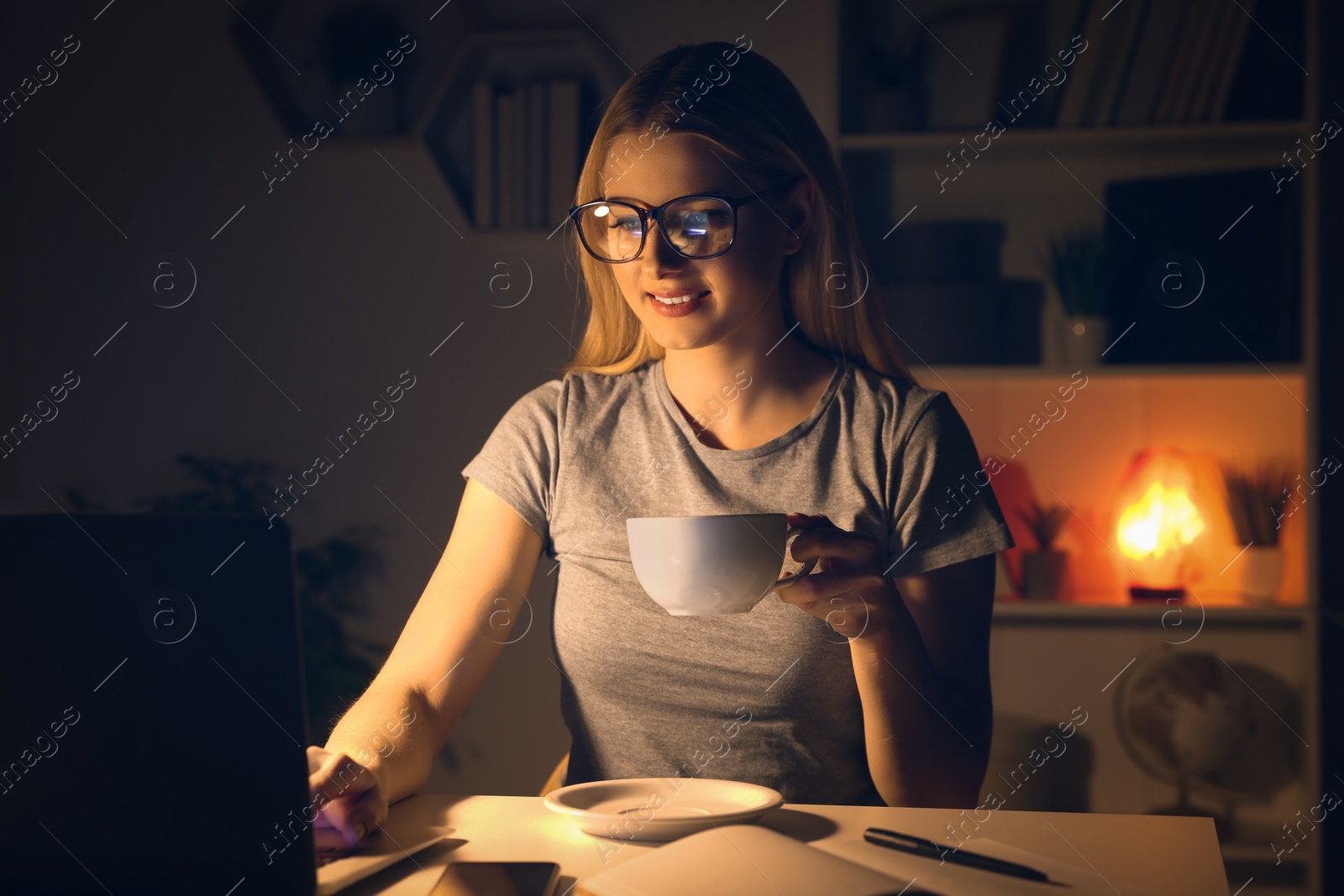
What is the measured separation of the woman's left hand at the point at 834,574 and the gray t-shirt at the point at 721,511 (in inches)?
9.1

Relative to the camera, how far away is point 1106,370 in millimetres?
1918

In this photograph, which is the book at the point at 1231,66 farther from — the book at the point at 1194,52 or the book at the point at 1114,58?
the book at the point at 1114,58

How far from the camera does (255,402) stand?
2322 mm

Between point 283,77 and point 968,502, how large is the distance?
1.90 metres

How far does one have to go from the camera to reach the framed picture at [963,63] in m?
2.04

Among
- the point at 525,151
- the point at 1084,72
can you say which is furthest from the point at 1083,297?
the point at 525,151

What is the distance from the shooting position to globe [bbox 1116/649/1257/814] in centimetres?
190

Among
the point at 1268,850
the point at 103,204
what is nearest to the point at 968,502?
the point at 1268,850

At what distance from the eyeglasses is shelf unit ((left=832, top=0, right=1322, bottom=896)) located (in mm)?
827

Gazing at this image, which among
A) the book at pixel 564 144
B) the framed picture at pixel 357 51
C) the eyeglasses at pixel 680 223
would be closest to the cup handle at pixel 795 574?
the eyeglasses at pixel 680 223

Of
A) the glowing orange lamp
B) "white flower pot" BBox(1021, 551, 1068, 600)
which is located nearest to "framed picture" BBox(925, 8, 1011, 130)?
the glowing orange lamp

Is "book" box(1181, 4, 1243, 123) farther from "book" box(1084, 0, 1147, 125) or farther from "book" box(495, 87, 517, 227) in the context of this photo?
"book" box(495, 87, 517, 227)

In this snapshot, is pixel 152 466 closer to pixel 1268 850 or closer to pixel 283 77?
pixel 283 77

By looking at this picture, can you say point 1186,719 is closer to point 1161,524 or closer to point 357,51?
point 1161,524
